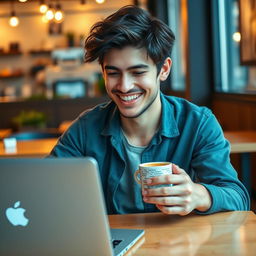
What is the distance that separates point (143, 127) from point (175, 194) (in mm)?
471

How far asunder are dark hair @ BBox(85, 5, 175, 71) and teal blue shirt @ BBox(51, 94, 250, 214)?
0.71 feet

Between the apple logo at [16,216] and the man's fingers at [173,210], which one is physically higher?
the apple logo at [16,216]

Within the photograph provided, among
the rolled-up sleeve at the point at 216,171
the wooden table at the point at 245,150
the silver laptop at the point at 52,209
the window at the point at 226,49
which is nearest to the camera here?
the silver laptop at the point at 52,209

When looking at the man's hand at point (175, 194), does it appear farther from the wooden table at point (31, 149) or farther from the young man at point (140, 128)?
the wooden table at point (31, 149)

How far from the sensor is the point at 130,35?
1.80m

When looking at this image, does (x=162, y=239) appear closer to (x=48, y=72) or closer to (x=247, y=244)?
(x=247, y=244)

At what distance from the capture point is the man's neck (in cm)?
198

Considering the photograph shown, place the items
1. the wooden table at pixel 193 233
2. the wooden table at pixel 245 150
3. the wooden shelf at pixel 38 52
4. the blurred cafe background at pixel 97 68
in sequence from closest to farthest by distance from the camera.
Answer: the wooden table at pixel 193 233, the wooden table at pixel 245 150, the blurred cafe background at pixel 97 68, the wooden shelf at pixel 38 52

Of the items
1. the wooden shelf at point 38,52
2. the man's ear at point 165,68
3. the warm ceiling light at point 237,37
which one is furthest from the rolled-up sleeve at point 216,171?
the wooden shelf at point 38,52

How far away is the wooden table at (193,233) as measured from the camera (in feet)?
4.61

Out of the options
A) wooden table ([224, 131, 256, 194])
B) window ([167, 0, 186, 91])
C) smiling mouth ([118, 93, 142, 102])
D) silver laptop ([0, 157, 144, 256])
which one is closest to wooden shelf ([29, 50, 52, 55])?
window ([167, 0, 186, 91])

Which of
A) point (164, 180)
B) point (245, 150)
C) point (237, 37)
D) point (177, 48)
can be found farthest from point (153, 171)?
point (177, 48)

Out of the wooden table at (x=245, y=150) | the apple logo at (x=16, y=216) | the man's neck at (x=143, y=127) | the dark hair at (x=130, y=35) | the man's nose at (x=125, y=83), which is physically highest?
the dark hair at (x=130, y=35)

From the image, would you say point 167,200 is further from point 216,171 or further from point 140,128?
point 140,128
